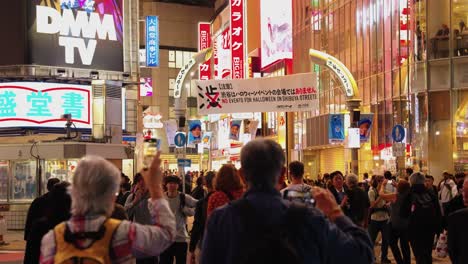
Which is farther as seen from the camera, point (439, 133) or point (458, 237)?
point (439, 133)

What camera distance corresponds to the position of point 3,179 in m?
25.7

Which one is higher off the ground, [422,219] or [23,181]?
[422,219]

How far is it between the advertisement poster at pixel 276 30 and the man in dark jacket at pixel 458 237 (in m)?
40.1

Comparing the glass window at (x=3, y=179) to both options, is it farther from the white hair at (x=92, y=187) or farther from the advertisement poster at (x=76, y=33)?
the white hair at (x=92, y=187)

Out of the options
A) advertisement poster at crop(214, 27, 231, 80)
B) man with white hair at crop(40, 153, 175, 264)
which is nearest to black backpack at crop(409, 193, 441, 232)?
man with white hair at crop(40, 153, 175, 264)

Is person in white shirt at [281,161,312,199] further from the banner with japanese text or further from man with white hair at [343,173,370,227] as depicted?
the banner with japanese text

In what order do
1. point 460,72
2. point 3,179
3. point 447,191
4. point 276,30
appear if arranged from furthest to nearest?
point 276,30 → point 460,72 → point 3,179 → point 447,191

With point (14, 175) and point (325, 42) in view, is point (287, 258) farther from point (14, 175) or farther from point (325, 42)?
point (325, 42)

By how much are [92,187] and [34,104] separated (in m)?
24.1

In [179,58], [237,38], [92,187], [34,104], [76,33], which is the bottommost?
[92,187]

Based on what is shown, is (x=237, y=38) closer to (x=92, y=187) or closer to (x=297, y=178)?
(x=297, y=178)

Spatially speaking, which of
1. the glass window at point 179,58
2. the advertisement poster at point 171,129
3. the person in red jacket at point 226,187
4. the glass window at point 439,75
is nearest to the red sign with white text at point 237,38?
the glass window at point 439,75

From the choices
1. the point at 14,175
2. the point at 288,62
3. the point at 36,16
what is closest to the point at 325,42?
the point at 288,62

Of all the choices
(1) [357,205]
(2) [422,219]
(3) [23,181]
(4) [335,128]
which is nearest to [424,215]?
(2) [422,219]
